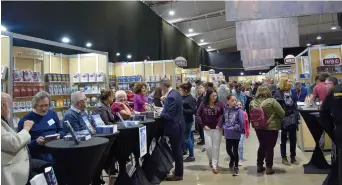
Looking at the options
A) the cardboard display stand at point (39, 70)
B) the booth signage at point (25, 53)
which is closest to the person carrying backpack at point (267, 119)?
the cardboard display stand at point (39, 70)

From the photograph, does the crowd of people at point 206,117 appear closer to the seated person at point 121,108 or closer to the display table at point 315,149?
the seated person at point 121,108

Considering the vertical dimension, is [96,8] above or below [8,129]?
above

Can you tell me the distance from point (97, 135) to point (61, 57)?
180 inches

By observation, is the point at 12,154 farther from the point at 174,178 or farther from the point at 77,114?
the point at 174,178

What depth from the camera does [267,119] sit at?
427 centimetres

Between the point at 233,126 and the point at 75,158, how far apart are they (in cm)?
265

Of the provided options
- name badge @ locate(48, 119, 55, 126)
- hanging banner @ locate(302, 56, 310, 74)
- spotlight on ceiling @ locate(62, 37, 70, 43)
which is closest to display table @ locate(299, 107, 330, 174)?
name badge @ locate(48, 119, 55, 126)

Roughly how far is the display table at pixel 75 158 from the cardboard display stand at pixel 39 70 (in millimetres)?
1382

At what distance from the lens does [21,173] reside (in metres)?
2.15

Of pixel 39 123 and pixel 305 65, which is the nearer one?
pixel 39 123

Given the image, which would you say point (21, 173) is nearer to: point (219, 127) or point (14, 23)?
point (219, 127)

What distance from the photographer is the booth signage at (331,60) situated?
22.1ft

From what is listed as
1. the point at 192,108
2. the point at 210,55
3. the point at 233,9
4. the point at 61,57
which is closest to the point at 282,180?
the point at 192,108

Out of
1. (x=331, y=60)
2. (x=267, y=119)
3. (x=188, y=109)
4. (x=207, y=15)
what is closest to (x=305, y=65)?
(x=331, y=60)
